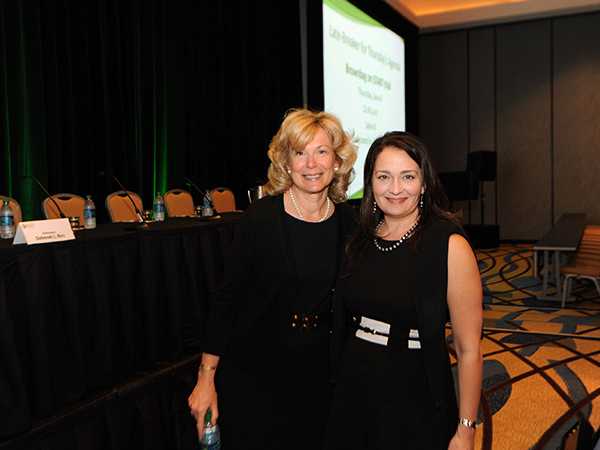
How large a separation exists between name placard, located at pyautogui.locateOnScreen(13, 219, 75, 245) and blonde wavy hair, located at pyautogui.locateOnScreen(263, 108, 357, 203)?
1.13 metres

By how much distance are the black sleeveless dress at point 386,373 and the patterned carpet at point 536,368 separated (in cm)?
94

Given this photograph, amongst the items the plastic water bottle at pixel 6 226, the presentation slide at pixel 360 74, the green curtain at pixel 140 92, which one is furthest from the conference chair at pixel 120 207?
the presentation slide at pixel 360 74

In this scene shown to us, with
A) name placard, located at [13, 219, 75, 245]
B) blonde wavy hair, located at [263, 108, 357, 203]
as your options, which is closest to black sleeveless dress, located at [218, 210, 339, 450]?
blonde wavy hair, located at [263, 108, 357, 203]

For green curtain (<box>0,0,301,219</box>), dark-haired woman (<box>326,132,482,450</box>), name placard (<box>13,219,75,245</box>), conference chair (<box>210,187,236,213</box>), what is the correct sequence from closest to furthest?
dark-haired woman (<box>326,132,482,450</box>) → name placard (<box>13,219,75,245</box>) → green curtain (<box>0,0,301,219</box>) → conference chair (<box>210,187,236,213</box>)

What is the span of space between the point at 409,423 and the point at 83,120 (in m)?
4.47

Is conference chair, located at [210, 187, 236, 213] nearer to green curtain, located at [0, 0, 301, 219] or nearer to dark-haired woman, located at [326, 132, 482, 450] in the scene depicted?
green curtain, located at [0, 0, 301, 219]

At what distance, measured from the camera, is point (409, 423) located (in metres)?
1.49

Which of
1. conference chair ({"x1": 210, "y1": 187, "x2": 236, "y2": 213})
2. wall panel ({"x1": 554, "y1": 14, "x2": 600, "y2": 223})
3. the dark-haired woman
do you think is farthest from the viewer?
wall panel ({"x1": 554, "y1": 14, "x2": 600, "y2": 223})

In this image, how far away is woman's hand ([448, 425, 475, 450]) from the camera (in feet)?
4.80

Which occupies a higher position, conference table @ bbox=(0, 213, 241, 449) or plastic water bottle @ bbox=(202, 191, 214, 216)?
plastic water bottle @ bbox=(202, 191, 214, 216)

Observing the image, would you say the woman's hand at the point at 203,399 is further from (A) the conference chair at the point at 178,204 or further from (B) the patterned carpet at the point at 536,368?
(A) the conference chair at the point at 178,204

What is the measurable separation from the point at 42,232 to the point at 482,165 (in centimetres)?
844

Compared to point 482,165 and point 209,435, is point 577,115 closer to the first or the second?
point 482,165

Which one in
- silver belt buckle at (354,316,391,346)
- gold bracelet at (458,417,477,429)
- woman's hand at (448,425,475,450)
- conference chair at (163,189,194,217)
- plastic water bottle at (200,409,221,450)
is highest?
conference chair at (163,189,194,217)
